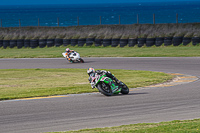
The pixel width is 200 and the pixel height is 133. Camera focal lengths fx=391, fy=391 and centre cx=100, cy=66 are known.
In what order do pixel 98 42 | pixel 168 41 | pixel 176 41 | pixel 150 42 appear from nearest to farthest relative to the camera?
pixel 176 41 → pixel 168 41 → pixel 150 42 → pixel 98 42

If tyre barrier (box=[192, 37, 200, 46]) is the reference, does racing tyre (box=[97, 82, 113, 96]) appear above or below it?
below

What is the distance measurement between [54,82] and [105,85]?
17.1 feet

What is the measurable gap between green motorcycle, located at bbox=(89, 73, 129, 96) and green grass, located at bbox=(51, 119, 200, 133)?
4.40 metres

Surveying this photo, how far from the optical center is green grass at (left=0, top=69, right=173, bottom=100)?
1426 cm

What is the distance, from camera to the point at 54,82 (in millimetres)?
17547

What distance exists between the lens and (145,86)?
15.3 meters

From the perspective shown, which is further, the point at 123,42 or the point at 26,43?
the point at 26,43

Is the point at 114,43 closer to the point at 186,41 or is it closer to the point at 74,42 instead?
the point at 74,42

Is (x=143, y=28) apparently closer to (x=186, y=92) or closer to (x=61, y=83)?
(x=61, y=83)

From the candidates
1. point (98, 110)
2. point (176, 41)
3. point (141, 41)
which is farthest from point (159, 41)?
point (98, 110)

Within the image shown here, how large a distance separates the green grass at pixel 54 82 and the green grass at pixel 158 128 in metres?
5.87

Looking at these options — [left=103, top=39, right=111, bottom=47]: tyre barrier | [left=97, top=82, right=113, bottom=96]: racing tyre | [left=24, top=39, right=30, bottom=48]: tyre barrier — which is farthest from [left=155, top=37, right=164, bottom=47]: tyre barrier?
[left=97, top=82, right=113, bottom=96]: racing tyre

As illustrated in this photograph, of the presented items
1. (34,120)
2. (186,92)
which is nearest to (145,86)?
(186,92)

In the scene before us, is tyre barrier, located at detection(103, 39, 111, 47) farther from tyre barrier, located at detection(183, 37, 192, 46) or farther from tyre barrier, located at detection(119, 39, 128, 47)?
tyre barrier, located at detection(183, 37, 192, 46)
